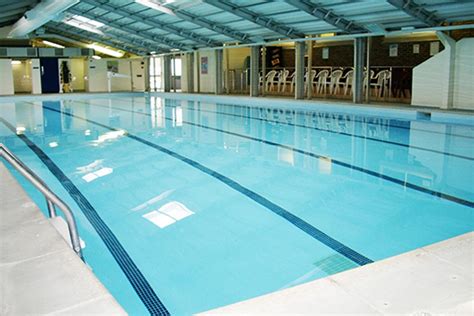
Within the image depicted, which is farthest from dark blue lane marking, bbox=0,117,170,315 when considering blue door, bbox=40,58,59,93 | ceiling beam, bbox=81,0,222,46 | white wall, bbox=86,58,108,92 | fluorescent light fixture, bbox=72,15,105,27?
white wall, bbox=86,58,108,92

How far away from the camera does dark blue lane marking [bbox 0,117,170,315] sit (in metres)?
2.45

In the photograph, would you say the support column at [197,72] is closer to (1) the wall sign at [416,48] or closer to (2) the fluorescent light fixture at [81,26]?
(2) the fluorescent light fixture at [81,26]

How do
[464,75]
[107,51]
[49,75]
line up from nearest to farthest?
[464,75]
[49,75]
[107,51]

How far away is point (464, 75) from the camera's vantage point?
1035 cm

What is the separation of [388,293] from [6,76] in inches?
920

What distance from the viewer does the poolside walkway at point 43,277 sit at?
1546 millimetres

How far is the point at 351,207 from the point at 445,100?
25.7 ft

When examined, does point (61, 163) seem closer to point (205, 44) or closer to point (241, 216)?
point (241, 216)

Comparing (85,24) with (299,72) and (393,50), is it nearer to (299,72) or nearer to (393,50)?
(299,72)

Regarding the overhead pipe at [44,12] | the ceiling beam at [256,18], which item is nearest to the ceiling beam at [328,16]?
the ceiling beam at [256,18]

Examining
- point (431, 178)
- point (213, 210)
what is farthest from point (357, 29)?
point (213, 210)

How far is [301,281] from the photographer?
264cm

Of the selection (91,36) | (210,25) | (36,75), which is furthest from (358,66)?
(36,75)

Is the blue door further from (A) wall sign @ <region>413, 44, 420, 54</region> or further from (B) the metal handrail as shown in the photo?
(B) the metal handrail
